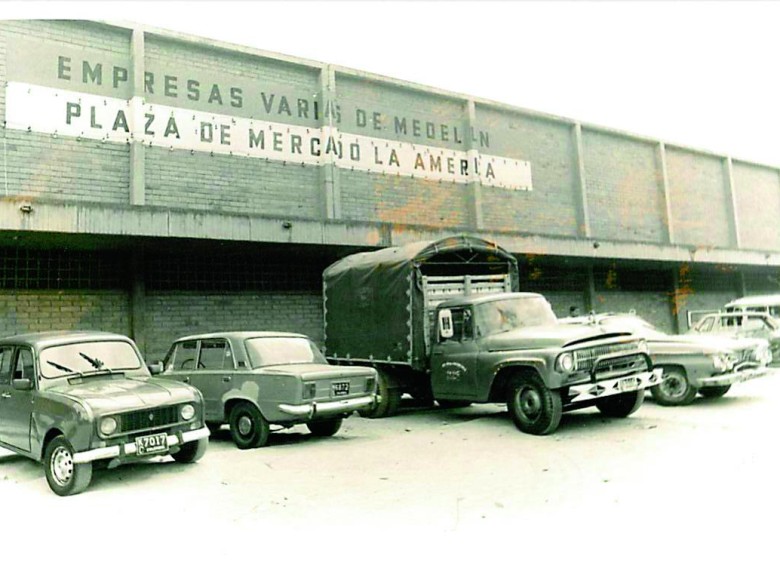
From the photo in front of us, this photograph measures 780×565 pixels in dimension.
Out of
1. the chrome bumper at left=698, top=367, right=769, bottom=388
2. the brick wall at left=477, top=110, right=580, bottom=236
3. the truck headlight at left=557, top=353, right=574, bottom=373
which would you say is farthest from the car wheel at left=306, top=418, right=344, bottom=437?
the brick wall at left=477, top=110, right=580, bottom=236

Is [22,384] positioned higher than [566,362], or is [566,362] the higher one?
[22,384]

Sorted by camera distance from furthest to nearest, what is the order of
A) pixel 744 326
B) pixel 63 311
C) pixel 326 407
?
pixel 744 326 < pixel 63 311 < pixel 326 407

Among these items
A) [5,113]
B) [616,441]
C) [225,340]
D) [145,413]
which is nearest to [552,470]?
[616,441]

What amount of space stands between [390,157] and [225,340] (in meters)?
10.2

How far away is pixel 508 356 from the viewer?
326 inches

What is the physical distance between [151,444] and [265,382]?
195 cm

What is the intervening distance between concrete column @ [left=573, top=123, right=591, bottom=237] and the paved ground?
45.6ft

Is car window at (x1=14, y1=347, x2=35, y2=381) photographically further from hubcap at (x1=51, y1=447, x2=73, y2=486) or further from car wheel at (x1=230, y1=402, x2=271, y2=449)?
car wheel at (x1=230, y1=402, x2=271, y2=449)

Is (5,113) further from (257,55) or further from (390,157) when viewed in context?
(390,157)

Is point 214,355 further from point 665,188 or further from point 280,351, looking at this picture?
point 665,188

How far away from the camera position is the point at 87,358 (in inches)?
262

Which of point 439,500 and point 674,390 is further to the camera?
point 674,390

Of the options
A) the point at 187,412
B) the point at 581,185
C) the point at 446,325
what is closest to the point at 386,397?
the point at 446,325

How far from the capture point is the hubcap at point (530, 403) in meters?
7.93
